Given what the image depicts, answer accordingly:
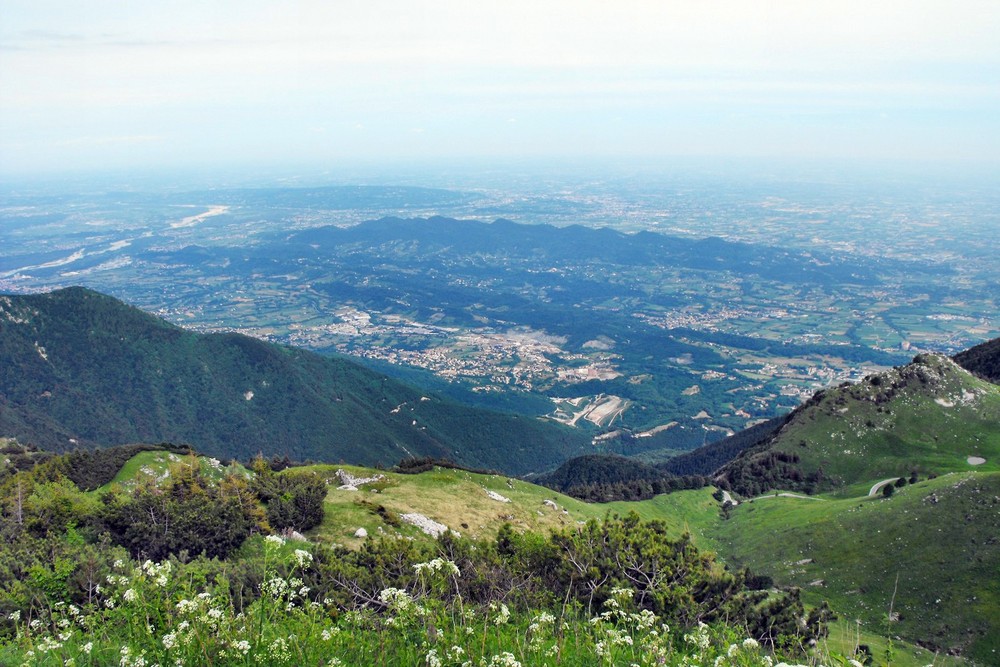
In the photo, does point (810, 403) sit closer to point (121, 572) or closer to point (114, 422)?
point (121, 572)

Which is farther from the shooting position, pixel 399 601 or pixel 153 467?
pixel 153 467

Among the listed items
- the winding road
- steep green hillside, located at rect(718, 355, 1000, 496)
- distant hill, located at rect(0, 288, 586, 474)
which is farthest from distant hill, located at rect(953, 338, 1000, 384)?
distant hill, located at rect(0, 288, 586, 474)

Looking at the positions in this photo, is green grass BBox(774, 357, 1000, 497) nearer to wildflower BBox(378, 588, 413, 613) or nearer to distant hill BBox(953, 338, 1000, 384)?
distant hill BBox(953, 338, 1000, 384)

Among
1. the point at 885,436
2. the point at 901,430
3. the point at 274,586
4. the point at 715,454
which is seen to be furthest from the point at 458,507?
the point at 715,454

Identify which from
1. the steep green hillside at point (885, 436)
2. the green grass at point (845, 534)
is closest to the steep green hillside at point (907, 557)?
the green grass at point (845, 534)

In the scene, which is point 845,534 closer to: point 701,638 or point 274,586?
point 701,638

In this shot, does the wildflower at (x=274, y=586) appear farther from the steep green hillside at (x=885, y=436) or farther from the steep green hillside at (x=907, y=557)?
the steep green hillside at (x=885, y=436)
